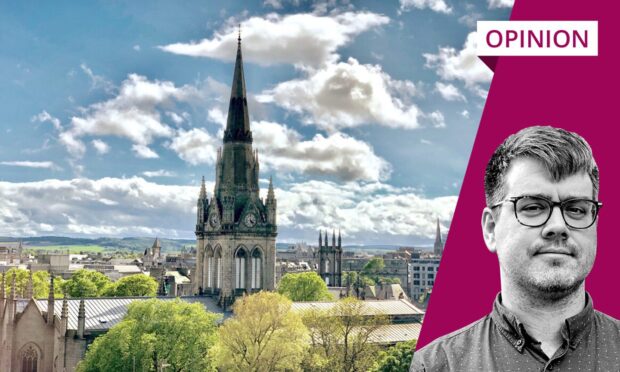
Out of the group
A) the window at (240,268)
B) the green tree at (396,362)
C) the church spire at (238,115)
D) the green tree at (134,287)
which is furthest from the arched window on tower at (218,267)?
the green tree at (396,362)

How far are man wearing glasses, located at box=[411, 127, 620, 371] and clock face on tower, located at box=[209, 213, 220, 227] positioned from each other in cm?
6020

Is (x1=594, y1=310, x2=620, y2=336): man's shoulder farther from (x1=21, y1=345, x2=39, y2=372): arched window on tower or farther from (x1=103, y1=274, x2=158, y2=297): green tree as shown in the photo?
(x1=103, y1=274, x2=158, y2=297): green tree

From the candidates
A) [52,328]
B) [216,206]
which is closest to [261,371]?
[52,328]

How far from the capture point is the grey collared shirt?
5098 mm

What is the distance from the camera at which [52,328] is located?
50.8 m

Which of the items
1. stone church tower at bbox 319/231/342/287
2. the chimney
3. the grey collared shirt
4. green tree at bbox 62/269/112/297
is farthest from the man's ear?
stone church tower at bbox 319/231/342/287

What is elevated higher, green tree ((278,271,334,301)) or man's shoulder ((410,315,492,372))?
man's shoulder ((410,315,492,372))

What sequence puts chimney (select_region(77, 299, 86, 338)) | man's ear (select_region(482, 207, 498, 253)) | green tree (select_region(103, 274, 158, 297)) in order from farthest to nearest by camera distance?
green tree (select_region(103, 274, 158, 297))
chimney (select_region(77, 299, 86, 338))
man's ear (select_region(482, 207, 498, 253))

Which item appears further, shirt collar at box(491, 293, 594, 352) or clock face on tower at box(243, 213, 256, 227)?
clock face on tower at box(243, 213, 256, 227)

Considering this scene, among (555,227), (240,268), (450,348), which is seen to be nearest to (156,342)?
(240,268)

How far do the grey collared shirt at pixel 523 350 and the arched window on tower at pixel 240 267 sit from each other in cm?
5901

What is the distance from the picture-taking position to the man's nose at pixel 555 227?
491cm

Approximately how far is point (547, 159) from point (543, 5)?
287 centimetres

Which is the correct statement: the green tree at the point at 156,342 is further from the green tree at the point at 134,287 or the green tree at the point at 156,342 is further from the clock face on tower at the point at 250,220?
the green tree at the point at 134,287
